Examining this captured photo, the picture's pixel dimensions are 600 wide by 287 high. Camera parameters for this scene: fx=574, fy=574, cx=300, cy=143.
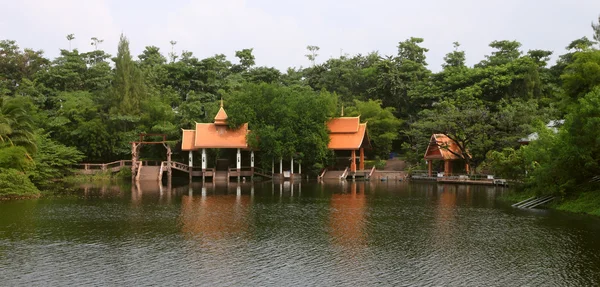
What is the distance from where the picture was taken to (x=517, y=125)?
132 ft

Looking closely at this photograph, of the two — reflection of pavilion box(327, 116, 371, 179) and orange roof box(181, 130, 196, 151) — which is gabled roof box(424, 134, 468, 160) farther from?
orange roof box(181, 130, 196, 151)

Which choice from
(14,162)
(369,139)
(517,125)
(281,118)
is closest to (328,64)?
(369,139)

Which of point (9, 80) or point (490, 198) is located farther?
point (9, 80)

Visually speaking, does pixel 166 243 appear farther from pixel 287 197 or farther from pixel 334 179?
pixel 334 179

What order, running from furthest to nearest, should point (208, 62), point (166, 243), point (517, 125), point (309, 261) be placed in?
point (208, 62) → point (517, 125) → point (166, 243) → point (309, 261)

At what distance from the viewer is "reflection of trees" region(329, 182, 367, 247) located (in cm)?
1898

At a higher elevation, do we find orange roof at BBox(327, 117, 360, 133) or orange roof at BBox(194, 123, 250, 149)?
orange roof at BBox(327, 117, 360, 133)

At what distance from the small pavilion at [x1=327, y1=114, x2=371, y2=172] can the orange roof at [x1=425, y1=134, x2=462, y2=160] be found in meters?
5.61

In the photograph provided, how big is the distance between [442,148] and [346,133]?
8402 mm

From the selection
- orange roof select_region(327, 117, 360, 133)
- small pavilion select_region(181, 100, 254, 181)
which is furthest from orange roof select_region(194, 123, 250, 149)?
orange roof select_region(327, 117, 360, 133)

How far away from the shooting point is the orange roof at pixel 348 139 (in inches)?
1802

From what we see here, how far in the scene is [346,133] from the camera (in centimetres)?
4697

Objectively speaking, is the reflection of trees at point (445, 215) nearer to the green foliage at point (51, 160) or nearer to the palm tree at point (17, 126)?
the palm tree at point (17, 126)

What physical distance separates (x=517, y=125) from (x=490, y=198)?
11.8 metres
